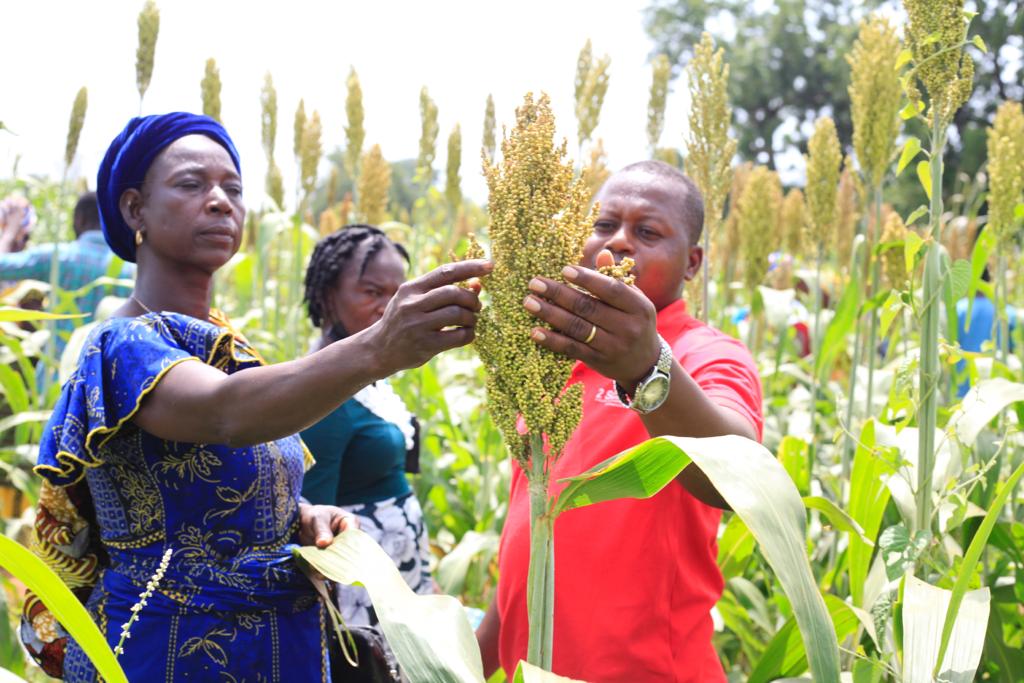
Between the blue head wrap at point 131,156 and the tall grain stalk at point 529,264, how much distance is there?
3.46 feet

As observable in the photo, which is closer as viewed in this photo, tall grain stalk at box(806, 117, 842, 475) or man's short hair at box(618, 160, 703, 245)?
man's short hair at box(618, 160, 703, 245)

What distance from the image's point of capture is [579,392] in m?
1.29

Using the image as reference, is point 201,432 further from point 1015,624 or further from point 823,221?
point 823,221

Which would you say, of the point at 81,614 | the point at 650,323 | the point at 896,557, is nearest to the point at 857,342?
the point at 896,557

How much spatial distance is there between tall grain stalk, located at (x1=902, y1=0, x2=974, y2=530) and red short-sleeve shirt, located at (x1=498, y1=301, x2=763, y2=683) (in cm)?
43

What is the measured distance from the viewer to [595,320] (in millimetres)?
1276

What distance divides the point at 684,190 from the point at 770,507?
1038mm

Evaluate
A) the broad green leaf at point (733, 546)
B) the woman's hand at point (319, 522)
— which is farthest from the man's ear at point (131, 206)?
the broad green leaf at point (733, 546)

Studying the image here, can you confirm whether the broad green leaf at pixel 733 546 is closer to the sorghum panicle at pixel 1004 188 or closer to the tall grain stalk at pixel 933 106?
the tall grain stalk at pixel 933 106

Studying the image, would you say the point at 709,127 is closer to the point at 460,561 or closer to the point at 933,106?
the point at 933,106

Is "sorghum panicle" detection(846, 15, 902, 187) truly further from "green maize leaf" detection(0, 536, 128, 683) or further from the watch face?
"green maize leaf" detection(0, 536, 128, 683)

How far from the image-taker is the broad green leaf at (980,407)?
214 cm

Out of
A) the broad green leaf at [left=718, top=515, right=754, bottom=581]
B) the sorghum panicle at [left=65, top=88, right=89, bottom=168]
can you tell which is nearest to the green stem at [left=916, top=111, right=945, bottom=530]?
the broad green leaf at [left=718, top=515, right=754, bottom=581]

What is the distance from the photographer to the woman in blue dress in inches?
62.5
